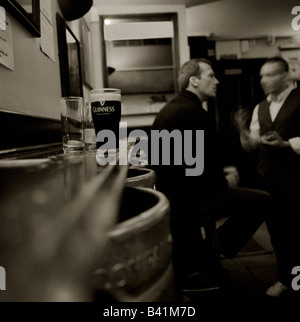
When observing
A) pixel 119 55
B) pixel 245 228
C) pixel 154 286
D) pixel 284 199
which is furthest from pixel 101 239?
pixel 119 55

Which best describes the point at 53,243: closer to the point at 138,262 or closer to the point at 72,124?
the point at 138,262

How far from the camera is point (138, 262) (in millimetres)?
365

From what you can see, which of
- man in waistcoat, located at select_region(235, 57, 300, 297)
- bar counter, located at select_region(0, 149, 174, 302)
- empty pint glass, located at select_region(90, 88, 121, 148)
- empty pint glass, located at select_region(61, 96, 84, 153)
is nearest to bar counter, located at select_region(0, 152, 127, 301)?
bar counter, located at select_region(0, 149, 174, 302)

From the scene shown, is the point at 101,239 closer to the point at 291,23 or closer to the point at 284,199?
the point at 284,199

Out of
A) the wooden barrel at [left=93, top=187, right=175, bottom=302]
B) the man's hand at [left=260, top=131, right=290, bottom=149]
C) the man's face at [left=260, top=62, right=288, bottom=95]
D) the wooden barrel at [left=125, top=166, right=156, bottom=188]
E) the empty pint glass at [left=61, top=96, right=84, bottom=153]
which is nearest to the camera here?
the wooden barrel at [left=93, top=187, right=175, bottom=302]

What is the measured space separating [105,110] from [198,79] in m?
1.80

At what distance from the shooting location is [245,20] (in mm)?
6676

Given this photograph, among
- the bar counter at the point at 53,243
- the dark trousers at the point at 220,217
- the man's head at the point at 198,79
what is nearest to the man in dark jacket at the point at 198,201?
the dark trousers at the point at 220,217

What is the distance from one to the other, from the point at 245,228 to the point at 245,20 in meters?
5.54

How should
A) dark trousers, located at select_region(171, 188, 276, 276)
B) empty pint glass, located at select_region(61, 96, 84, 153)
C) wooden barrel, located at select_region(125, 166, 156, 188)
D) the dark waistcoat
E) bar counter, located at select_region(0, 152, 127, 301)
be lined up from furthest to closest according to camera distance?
the dark waistcoat, dark trousers, located at select_region(171, 188, 276, 276), empty pint glass, located at select_region(61, 96, 84, 153), wooden barrel, located at select_region(125, 166, 156, 188), bar counter, located at select_region(0, 152, 127, 301)

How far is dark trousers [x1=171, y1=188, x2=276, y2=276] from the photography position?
2.24m

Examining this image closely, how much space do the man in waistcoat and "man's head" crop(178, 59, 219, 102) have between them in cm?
60

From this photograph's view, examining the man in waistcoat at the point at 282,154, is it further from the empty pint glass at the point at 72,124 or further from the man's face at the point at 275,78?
the empty pint glass at the point at 72,124

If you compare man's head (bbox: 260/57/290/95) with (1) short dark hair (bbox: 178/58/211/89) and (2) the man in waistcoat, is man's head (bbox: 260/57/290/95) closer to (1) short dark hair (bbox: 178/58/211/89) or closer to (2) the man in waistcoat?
(2) the man in waistcoat
